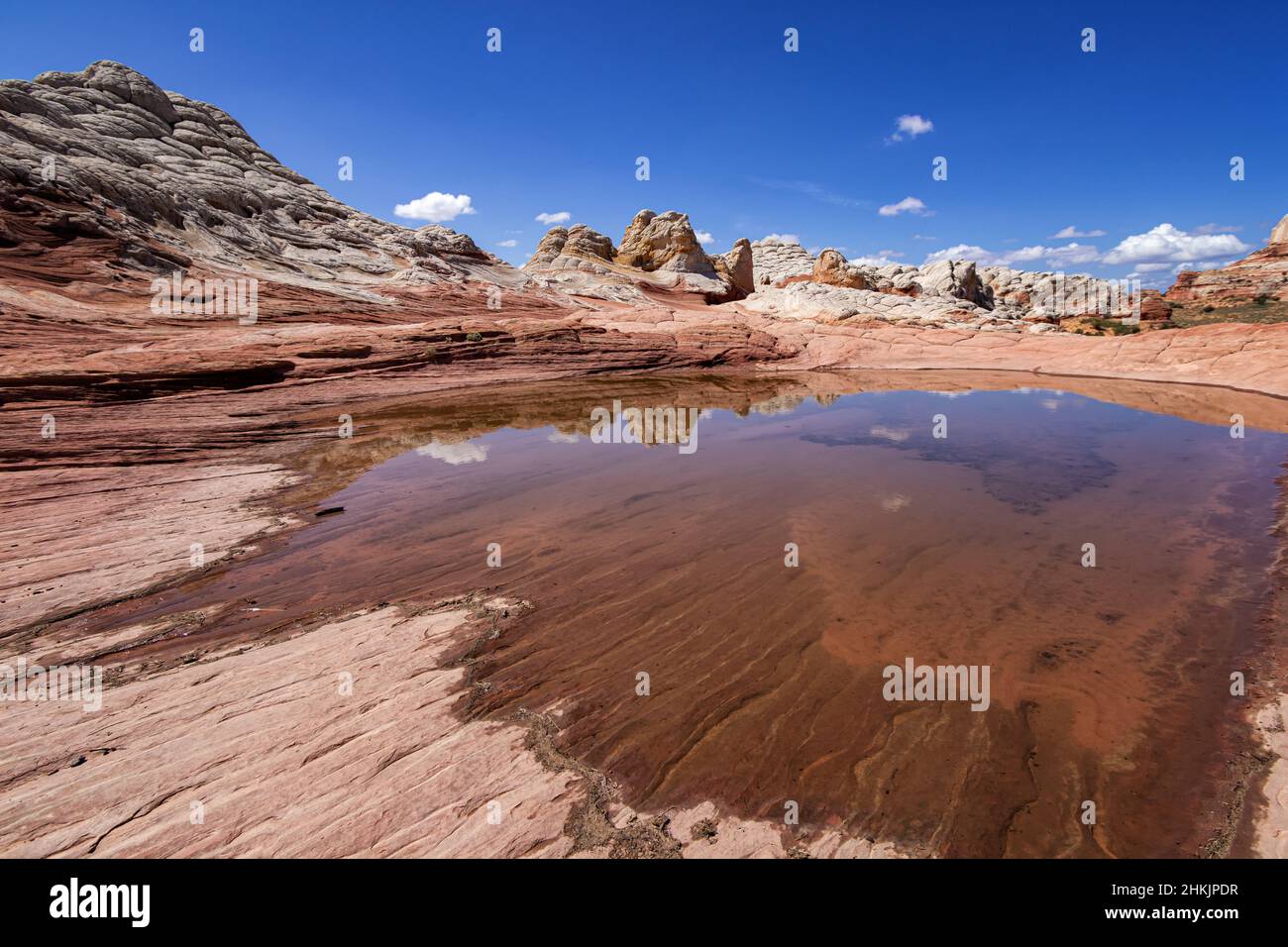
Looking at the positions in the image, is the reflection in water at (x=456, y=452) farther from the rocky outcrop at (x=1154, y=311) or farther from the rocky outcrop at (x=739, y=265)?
the rocky outcrop at (x=1154, y=311)

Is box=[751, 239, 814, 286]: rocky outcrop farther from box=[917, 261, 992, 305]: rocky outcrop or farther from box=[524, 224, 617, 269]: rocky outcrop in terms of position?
box=[524, 224, 617, 269]: rocky outcrop

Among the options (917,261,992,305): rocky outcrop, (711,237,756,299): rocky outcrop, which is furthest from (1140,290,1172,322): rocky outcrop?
(711,237,756,299): rocky outcrop

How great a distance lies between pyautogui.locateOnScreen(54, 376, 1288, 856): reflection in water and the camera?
11.6 feet

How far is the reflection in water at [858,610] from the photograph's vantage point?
353 cm

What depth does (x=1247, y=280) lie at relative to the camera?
219 ft

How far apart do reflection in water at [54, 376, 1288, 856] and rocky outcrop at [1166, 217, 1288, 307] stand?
82794 mm

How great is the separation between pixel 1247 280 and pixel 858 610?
3994 inches

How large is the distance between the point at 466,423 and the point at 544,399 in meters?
5.62

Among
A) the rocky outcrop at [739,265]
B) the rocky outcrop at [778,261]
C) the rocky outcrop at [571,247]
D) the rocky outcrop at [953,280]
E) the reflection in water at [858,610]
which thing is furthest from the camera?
the rocky outcrop at [778,261]

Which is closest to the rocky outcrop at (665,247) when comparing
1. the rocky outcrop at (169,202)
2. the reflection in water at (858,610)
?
the rocky outcrop at (169,202)

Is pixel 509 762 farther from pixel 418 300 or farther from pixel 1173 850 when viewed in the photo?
pixel 418 300

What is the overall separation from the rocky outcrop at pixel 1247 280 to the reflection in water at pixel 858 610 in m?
82.8
